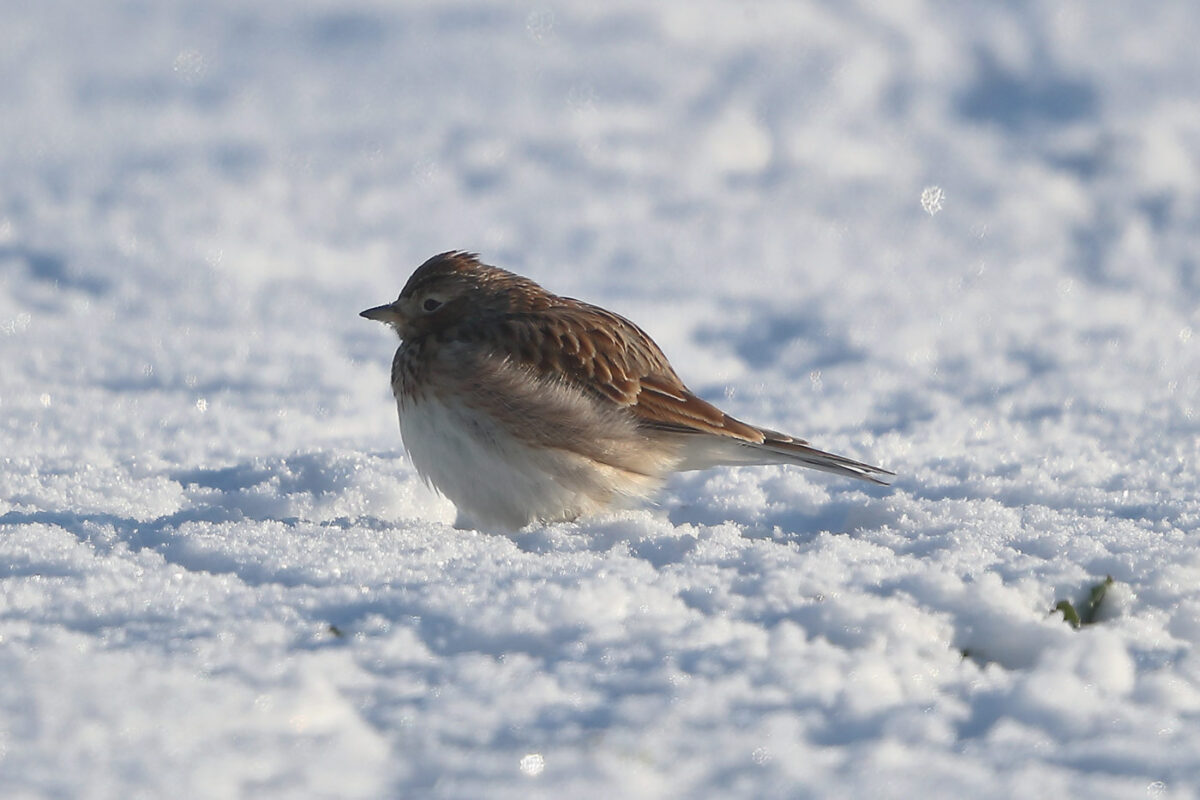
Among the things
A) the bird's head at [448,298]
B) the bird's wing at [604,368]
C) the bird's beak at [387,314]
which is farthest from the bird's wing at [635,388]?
the bird's beak at [387,314]

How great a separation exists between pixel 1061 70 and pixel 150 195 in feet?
24.8

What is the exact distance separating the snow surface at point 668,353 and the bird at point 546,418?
0.24 metres

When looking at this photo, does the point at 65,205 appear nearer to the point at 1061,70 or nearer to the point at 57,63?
the point at 57,63

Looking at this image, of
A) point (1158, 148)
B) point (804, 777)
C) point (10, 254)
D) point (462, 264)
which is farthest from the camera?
point (1158, 148)

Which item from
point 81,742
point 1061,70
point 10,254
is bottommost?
point 81,742

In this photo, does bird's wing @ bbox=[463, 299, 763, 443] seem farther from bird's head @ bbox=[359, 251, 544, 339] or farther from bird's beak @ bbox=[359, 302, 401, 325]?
bird's beak @ bbox=[359, 302, 401, 325]

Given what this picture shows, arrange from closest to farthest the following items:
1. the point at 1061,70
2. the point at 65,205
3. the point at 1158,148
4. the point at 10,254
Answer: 1. the point at 10,254
2. the point at 65,205
3. the point at 1158,148
4. the point at 1061,70

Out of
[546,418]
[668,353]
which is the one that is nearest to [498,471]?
[546,418]

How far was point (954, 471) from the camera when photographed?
551cm

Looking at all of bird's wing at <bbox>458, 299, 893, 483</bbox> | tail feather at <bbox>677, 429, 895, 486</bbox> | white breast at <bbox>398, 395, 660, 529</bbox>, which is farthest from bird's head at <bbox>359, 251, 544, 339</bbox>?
tail feather at <bbox>677, 429, 895, 486</bbox>

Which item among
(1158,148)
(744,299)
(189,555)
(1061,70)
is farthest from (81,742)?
(1061,70)

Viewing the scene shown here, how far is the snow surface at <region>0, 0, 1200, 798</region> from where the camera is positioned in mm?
2658

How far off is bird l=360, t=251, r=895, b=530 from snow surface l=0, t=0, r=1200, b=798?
0.24 m

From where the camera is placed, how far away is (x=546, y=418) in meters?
4.43
